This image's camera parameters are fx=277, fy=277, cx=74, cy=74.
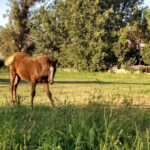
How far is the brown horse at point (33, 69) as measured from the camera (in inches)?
303

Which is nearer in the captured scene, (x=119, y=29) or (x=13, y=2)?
(x=119, y=29)

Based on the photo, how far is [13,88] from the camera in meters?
9.02

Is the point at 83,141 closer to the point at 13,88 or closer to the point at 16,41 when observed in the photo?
the point at 13,88

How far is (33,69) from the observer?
26.8 feet

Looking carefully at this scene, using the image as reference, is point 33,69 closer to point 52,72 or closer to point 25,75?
point 25,75

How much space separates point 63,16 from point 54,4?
4059 millimetres

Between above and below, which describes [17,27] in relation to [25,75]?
above

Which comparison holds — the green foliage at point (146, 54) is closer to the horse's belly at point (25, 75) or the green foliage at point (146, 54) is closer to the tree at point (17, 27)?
the tree at point (17, 27)

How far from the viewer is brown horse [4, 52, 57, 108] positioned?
25.3 feet

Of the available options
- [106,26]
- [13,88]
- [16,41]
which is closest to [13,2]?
[16,41]

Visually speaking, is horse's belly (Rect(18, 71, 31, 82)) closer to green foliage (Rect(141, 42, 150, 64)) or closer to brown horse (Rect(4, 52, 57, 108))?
brown horse (Rect(4, 52, 57, 108))

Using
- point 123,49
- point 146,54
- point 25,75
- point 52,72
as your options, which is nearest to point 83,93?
point 25,75

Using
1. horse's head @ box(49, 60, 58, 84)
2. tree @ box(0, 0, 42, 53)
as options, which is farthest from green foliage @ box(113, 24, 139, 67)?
horse's head @ box(49, 60, 58, 84)

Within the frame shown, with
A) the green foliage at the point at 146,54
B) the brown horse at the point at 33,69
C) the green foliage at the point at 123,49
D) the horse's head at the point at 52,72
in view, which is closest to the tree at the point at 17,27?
the green foliage at the point at 123,49
